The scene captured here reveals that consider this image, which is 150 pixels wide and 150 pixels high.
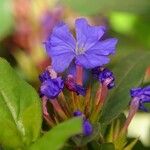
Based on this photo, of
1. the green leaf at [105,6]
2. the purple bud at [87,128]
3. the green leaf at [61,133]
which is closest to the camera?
the green leaf at [61,133]

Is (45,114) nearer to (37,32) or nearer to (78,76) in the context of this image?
(78,76)

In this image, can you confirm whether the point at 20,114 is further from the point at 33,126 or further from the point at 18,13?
the point at 18,13

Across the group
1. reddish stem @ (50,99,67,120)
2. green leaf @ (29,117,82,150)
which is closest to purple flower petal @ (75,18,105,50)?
reddish stem @ (50,99,67,120)

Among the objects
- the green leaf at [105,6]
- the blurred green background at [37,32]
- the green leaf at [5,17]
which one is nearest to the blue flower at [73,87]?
the green leaf at [105,6]

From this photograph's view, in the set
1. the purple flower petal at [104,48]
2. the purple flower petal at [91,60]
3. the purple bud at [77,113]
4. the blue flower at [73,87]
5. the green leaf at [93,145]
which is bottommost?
the green leaf at [93,145]

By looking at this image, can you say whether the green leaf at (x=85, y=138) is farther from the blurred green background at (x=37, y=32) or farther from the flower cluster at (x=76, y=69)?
the blurred green background at (x=37, y=32)
